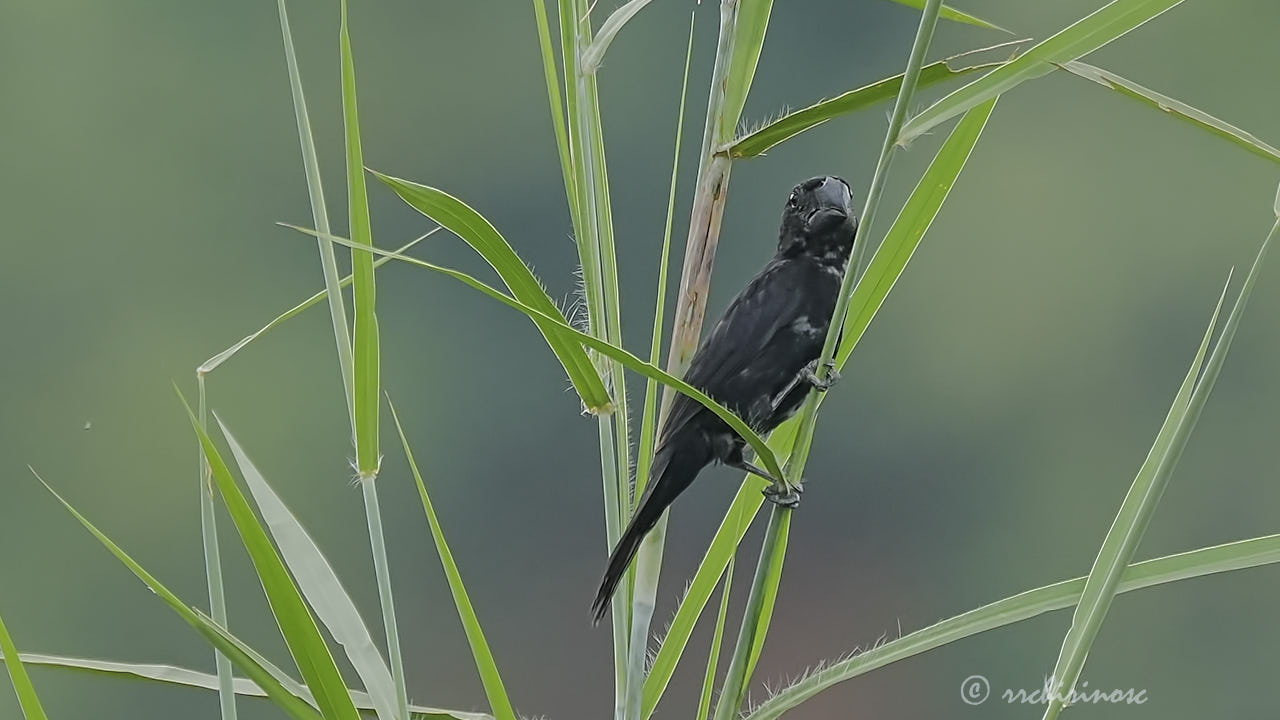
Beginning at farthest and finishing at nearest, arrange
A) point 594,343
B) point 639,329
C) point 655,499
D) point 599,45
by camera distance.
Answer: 1. point 639,329
2. point 655,499
3. point 599,45
4. point 594,343

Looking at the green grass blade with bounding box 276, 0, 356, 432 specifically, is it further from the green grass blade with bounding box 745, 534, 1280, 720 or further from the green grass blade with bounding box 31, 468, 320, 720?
the green grass blade with bounding box 745, 534, 1280, 720

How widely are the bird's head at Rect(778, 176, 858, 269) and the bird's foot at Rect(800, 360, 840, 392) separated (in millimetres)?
164

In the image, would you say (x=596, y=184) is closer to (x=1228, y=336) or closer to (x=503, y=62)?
(x=1228, y=336)

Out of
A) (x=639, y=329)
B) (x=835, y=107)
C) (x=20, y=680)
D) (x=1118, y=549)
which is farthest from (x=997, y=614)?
(x=639, y=329)

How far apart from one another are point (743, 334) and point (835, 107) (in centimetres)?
50

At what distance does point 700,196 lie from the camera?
885 millimetres

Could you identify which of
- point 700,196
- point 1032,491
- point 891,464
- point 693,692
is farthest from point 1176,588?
point 700,196

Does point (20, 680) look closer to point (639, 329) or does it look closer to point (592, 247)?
point (592, 247)

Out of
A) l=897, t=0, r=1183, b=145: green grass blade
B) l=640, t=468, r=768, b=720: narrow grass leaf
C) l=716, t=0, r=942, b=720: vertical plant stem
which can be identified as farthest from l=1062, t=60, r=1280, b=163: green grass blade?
l=640, t=468, r=768, b=720: narrow grass leaf

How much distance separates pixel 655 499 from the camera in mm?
1092

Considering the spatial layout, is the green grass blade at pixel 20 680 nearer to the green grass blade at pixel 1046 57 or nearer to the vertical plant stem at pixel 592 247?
the vertical plant stem at pixel 592 247

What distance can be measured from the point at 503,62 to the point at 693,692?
556 centimetres

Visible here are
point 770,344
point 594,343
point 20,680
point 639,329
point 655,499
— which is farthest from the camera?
point 639,329

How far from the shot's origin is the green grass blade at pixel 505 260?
0.79 metres
